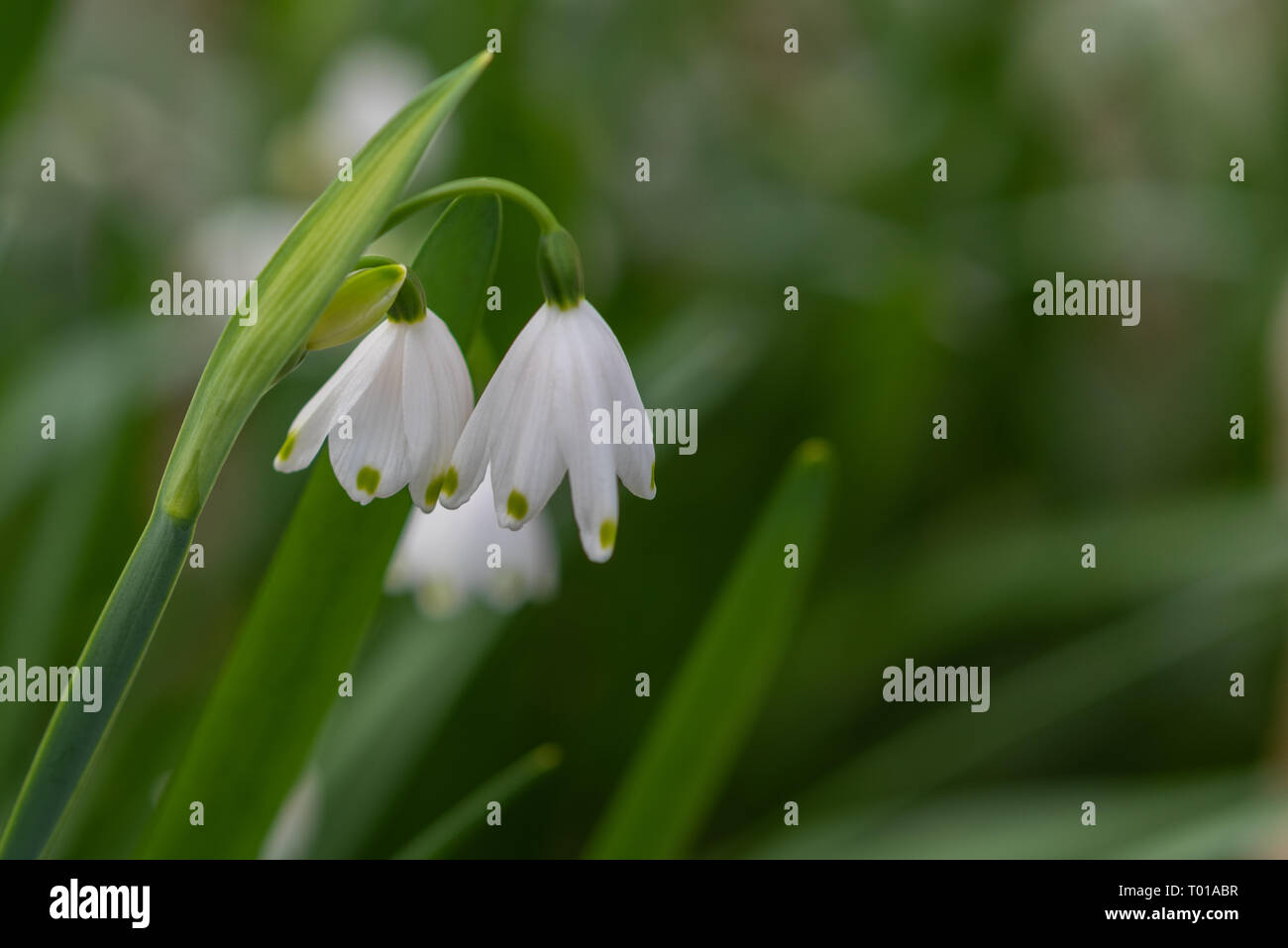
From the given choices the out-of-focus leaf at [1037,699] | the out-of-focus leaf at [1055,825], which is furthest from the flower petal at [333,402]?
the out-of-focus leaf at [1037,699]

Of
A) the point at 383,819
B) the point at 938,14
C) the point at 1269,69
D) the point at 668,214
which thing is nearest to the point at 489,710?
the point at 383,819

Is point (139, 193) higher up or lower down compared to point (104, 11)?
lower down

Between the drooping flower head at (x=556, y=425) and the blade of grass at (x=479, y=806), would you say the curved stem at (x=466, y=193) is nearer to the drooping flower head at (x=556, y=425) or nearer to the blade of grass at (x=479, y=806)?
the drooping flower head at (x=556, y=425)

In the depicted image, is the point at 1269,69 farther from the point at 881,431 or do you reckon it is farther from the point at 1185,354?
the point at 881,431

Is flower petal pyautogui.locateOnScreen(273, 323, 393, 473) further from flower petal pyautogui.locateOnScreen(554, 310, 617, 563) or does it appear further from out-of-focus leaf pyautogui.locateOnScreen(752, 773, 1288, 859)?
out-of-focus leaf pyautogui.locateOnScreen(752, 773, 1288, 859)

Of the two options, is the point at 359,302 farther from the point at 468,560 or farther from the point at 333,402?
the point at 468,560

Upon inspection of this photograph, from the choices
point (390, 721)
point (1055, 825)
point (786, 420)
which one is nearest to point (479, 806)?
point (390, 721)

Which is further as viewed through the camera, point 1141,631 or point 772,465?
point 772,465
